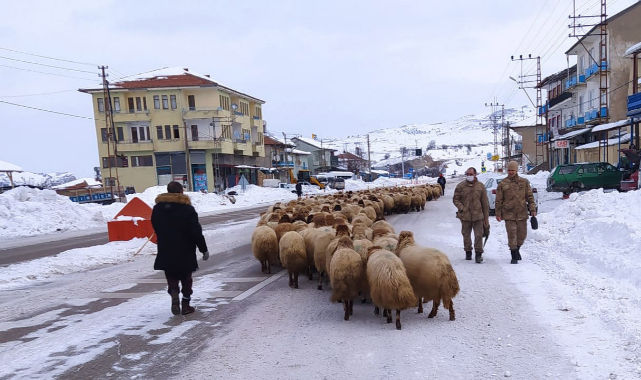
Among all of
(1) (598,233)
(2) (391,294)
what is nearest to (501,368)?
(2) (391,294)

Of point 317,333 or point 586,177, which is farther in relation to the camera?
point 586,177

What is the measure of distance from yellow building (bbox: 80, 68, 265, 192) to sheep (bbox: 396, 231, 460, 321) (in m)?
41.4

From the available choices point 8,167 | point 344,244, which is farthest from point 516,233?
point 8,167

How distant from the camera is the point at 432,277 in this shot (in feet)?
16.9

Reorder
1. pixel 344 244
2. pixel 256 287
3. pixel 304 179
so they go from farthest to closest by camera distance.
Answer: pixel 304 179, pixel 256 287, pixel 344 244

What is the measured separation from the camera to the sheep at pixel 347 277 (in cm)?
546

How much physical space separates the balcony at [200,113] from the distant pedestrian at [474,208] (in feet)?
130

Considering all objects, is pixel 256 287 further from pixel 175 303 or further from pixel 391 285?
pixel 391 285

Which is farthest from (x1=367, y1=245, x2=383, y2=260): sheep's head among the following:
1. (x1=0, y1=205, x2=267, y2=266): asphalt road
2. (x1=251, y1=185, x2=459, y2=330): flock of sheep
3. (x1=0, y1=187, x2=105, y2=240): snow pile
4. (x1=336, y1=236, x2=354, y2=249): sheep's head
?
(x1=0, y1=187, x2=105, y2=240): snow pile

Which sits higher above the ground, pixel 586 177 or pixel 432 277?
pixel 586 177

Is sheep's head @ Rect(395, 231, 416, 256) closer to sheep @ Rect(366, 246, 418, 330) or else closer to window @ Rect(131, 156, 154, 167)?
sheep @ Rect(366, 246, 418, 330)

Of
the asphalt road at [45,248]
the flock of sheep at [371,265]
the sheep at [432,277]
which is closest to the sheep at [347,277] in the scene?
the flock of sheep at [371,265]

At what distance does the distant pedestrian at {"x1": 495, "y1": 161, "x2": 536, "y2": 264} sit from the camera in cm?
820

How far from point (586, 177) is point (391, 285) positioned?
1981cm
